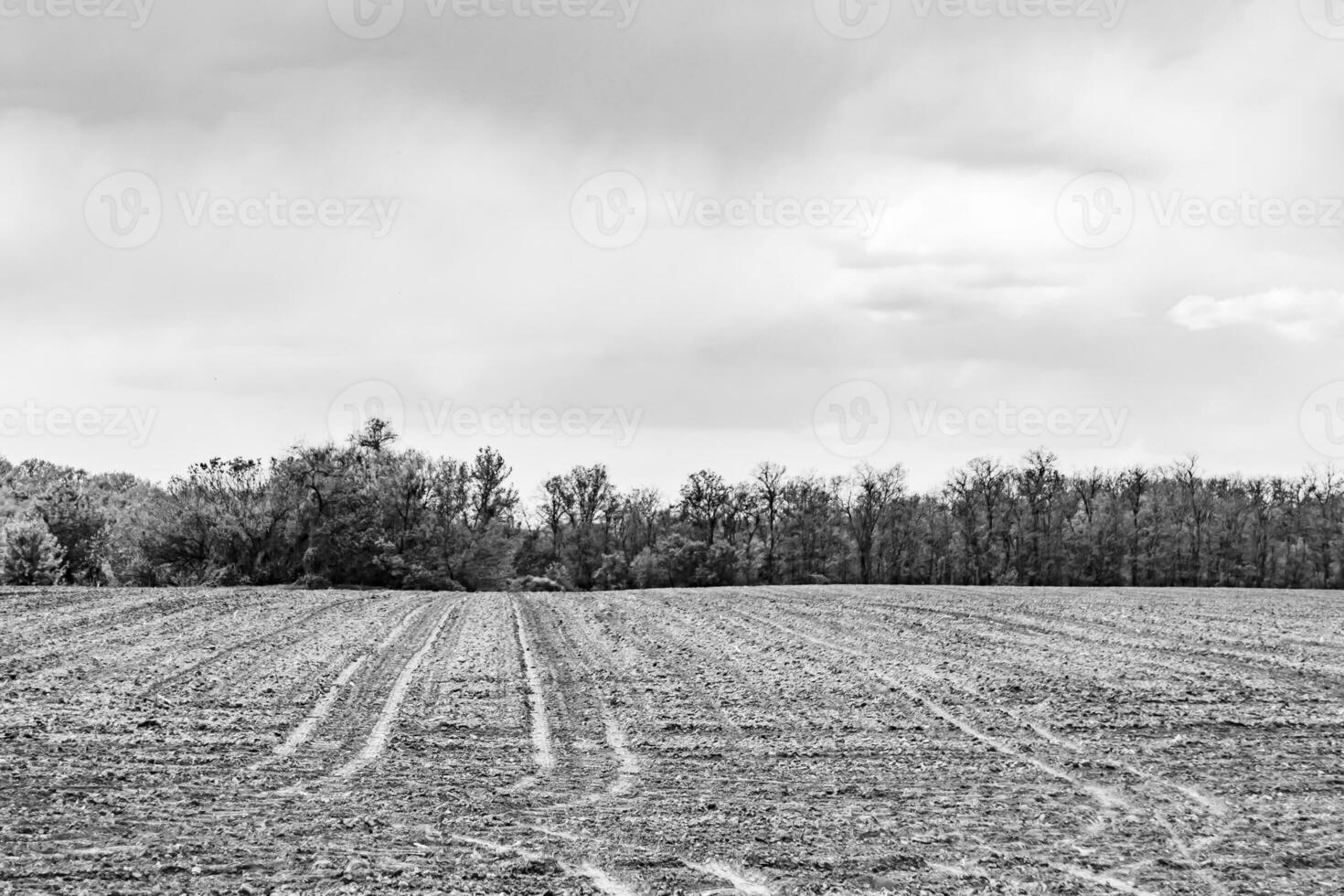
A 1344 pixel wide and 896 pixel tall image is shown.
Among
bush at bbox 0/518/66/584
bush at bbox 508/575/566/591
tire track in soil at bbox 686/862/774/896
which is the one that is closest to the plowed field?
tire track in soil at bbox 686/862/774/896

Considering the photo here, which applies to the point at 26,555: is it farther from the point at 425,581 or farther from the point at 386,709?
the point at 386,709

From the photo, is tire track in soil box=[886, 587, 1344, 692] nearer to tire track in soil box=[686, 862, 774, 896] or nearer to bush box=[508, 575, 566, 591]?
A: tire track in soil box=[686, 862, 774, 896]

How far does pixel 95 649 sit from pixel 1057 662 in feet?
64.6

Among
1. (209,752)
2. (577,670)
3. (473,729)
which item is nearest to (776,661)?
(577,670)

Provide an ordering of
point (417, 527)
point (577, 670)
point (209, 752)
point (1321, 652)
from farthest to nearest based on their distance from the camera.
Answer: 1. point (417, 527)
2. point (1321, 652)
3. point (577, 670)
4. point (209, 752)

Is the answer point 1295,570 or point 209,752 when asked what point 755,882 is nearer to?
point 209,752

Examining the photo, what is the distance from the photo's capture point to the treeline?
6412 cm

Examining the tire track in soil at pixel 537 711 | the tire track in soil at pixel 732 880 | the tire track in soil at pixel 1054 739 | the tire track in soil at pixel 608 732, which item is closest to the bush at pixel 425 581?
the tire track in soil at pixel 608 732

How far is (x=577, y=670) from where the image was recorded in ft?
64.4

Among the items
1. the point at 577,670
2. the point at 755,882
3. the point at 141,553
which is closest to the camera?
the point at 755,882

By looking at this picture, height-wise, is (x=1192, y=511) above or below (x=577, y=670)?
above

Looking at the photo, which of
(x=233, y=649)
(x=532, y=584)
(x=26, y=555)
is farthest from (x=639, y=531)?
(x=233, y=649)

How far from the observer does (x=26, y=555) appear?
6072cm

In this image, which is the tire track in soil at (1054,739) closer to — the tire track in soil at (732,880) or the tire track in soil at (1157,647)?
the tire track in soil at (1157,647)
